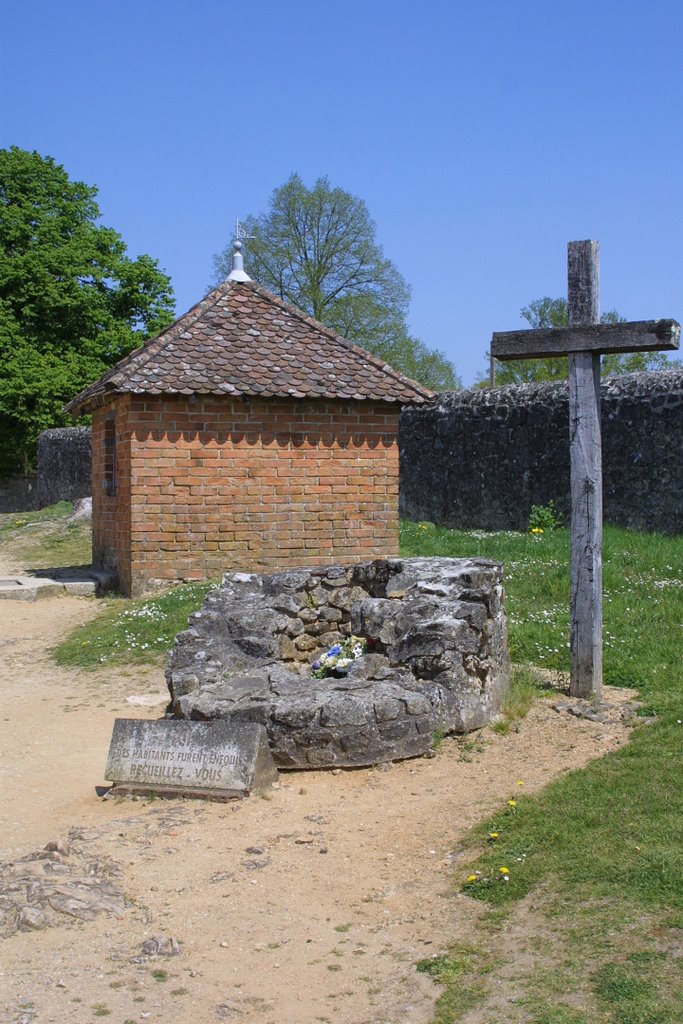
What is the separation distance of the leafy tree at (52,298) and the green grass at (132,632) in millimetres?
24038

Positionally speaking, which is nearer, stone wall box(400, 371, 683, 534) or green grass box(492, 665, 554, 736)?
green grass box(492, 665, 554, 736)

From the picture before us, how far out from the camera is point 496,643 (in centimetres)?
803

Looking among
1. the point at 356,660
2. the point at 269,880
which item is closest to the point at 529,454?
the point at 356,660

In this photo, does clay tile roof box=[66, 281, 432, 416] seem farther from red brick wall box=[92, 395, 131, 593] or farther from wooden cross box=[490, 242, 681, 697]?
wooden cross box=[490, 242, 681, 697]

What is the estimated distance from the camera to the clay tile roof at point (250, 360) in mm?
13711

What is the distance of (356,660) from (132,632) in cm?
438

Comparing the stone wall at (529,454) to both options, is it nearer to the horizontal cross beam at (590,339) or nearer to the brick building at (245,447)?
the brick building at (245,447)

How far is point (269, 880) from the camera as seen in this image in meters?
5.44

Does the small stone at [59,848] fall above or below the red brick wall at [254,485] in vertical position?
below

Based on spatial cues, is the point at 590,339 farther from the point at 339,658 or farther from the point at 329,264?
the point at 329,264

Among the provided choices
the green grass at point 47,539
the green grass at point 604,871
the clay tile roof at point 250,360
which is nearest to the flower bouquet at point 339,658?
the green grass at point 604,871

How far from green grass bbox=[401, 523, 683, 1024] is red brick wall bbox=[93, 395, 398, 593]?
17.7ft

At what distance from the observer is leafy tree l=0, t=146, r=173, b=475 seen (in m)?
35.7

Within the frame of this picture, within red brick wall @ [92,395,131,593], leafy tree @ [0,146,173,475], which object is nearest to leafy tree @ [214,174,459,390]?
leafy tree @ [0,146,173,475]
